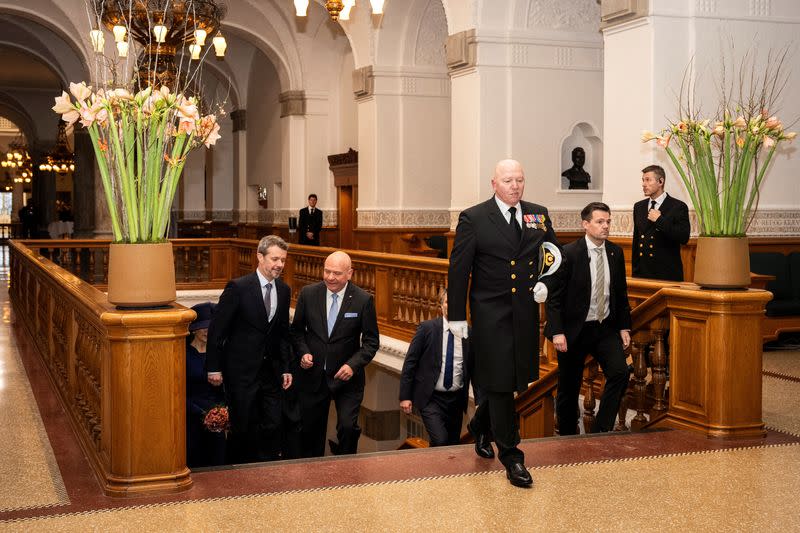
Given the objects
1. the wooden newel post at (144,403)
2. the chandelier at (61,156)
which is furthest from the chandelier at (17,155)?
the wooden newel post at (144,403)

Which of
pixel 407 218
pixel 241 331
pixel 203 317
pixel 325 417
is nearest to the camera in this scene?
pixel 241 331

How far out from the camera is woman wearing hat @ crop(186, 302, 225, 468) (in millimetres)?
6160

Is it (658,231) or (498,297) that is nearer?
(498,297)

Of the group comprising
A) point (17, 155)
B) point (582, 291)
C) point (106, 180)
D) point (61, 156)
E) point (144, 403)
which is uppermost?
point (17, 155)

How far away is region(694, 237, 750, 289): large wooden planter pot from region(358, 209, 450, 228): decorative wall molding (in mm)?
11646

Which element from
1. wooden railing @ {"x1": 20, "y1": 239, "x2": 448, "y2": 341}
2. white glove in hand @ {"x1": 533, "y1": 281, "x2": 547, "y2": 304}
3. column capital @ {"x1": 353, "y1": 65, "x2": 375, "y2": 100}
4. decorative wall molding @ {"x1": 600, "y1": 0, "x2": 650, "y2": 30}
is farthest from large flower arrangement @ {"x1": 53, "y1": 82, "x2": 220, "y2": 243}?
column capital @ {"x1": 353, "y1": 65, "x2": 375, "y2": 100}

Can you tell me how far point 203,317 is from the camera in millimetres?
6531

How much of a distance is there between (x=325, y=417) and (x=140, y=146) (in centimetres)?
270

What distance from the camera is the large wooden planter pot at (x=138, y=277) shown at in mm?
4816

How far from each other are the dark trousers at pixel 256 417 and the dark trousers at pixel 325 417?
23cm

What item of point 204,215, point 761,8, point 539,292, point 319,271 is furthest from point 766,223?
point 204,215

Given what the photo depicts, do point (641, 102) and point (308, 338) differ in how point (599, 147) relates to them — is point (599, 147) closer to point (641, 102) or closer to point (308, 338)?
point (641, 102)

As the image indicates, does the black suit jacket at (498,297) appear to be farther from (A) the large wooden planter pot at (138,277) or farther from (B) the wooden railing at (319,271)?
(B) the wooden railing at (319,271)

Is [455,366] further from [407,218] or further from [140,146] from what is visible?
[407,218]
